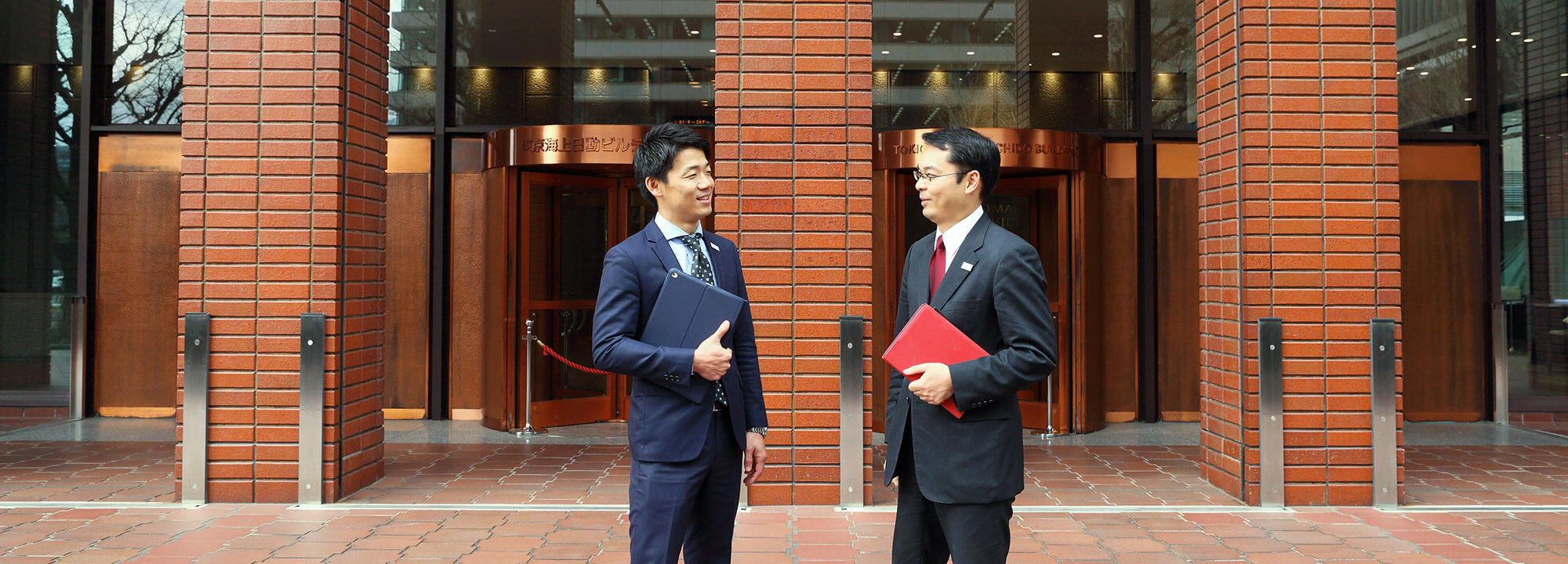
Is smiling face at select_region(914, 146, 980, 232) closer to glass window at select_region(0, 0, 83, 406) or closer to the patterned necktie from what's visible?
the patterned necktie

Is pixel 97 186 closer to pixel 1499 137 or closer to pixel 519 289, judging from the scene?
pixel 519 289

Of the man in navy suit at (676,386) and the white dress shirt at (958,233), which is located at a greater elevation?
the white dress shirt at (958,233)

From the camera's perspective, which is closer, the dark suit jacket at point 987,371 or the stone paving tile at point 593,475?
the dark suit jacket at point 987,371

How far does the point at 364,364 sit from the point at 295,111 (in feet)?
4.70

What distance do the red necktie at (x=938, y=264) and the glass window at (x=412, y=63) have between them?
6852 mm

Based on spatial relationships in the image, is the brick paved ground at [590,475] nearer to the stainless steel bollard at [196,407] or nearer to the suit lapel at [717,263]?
the stainless steel bollard at [196,407]

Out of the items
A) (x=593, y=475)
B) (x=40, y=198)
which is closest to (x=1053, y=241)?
(x=593, y=475)

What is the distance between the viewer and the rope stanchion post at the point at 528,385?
7535mm

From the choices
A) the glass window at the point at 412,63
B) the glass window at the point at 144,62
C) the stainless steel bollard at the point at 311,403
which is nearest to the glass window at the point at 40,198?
the glass window at the point at 144,62

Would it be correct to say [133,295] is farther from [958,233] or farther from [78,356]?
[958,233]

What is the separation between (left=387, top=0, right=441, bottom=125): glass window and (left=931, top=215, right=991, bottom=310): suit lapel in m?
6.97

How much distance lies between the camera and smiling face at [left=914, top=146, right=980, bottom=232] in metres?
2.48

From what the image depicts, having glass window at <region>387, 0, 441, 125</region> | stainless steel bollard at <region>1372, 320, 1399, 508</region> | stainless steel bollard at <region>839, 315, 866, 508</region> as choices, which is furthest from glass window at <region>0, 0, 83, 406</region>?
stainless steel bollard at <region>1372, 320, 1399, 508</region>

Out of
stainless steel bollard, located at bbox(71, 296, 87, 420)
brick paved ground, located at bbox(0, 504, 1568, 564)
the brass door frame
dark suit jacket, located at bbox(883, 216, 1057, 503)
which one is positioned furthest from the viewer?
stainless steel bollard, located at bbox(71, 296, 87, 420)
